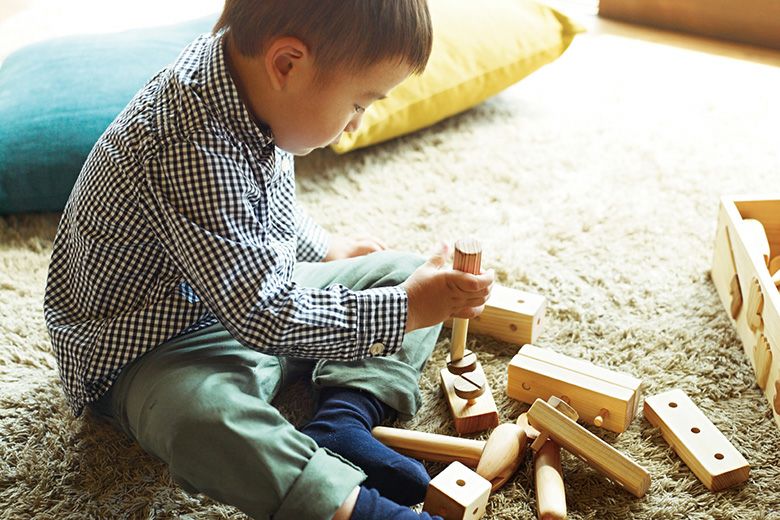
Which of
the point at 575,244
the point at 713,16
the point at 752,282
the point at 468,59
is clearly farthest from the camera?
the point at 713,16

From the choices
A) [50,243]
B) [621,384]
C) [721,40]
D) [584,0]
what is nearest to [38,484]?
[50,243]

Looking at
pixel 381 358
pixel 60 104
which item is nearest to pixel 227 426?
pixel 381 358

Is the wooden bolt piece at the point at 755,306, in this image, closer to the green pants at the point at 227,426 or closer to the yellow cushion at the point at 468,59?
the green pants at the point at 227,426

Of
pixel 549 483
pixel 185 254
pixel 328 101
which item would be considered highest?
pixel 328 101

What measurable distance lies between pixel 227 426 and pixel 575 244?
0.66m

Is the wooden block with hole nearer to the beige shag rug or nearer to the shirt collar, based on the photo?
the beige shag rug

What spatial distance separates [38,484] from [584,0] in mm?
1909

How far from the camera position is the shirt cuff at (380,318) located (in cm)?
84

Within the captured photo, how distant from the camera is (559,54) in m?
1.62

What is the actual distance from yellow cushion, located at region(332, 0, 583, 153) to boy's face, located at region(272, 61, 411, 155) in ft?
1.90

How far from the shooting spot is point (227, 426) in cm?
77

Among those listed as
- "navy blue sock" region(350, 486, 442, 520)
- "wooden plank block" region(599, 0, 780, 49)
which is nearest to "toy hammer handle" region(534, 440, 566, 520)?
"navy blue sock" region(350, 486, 442, 520)

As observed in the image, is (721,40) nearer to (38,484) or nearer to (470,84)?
(470,84)

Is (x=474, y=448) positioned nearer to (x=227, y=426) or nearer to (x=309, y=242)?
(x=227, y=426)
